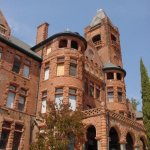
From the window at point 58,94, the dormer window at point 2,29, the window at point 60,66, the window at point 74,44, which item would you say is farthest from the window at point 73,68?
the dormer window at point 2,29

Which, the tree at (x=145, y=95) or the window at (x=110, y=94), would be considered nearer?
the tree at (x=145, y=95)

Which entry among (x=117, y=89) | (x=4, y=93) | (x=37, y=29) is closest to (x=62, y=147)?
(x=4, y=93)

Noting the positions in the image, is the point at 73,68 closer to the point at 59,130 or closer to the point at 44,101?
the point at 44,101

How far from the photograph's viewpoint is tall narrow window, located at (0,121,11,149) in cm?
2364

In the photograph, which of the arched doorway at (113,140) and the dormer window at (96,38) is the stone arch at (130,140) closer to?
the arched doorway at (113,140)

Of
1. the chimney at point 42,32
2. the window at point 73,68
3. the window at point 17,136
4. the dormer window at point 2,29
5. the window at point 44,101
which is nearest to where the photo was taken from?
the window at point 17,136

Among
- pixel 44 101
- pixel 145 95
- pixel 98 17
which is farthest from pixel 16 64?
pixel 98 17

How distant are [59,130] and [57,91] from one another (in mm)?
8807

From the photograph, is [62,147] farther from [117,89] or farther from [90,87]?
[117,89]

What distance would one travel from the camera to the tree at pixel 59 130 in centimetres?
1903

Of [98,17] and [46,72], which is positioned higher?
[98,17]

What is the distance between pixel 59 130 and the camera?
19672mm

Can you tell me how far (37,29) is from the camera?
1486 inches

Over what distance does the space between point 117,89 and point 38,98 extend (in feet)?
43.1
